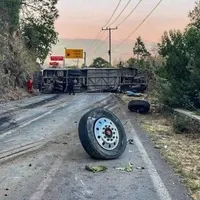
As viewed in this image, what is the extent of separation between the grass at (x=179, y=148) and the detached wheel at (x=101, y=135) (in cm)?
97

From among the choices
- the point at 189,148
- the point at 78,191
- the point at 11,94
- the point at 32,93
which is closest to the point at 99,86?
the point at 32,93

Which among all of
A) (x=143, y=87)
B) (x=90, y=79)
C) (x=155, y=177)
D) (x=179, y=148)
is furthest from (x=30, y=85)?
(x=155, y=177)

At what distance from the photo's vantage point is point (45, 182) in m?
6.21

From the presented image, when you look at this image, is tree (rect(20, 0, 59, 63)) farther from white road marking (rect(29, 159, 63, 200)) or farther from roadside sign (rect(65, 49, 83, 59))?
roadside sign (rect(65, 49, 83, 59))

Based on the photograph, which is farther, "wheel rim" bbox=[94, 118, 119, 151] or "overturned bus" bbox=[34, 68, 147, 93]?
"overturned bus" bbox=[34, 68, 147, 93]

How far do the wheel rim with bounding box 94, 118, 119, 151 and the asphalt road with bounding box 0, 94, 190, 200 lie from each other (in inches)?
13.3

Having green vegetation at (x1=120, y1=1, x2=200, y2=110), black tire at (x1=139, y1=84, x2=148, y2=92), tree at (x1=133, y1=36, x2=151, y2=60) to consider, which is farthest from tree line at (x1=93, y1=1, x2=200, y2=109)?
tree at (x1=133, y1=36, x2=151, y2=60)

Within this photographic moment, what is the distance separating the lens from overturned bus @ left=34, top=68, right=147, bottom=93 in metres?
35.5

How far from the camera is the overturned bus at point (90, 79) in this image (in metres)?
35.5

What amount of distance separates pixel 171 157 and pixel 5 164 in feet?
10.2

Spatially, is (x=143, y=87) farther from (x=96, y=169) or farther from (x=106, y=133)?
(x=96, y=169)

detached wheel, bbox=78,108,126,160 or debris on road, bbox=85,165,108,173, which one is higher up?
detached wheel, bbox=78,108,126,160

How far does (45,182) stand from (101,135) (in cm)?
209

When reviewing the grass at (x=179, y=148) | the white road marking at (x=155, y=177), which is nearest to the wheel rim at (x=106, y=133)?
the white road marking at (x=155, y=177)
